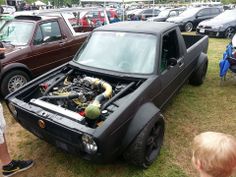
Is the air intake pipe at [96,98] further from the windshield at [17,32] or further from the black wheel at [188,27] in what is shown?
the black wheel at [188,27]

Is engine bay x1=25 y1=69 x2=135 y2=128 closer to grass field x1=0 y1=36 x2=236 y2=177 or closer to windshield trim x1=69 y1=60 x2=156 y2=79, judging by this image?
windshield trim x1=69 y1=60 x2=156 y2=79

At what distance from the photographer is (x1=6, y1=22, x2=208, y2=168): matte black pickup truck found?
2980 millimetres

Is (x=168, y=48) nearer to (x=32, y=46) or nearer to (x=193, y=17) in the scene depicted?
(x=32, y=46)

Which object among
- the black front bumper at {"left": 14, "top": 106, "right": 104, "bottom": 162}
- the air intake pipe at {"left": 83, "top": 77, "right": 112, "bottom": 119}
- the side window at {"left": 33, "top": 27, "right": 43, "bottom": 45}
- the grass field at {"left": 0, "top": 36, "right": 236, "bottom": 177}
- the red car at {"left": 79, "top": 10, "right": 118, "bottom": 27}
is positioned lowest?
the grass field at {"left": 0, "top": 36, "right": 236, "bottom": 177}

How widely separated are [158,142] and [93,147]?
1253 millimetres

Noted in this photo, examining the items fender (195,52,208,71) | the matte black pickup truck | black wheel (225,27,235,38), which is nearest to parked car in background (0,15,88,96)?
the matte black pickup truck

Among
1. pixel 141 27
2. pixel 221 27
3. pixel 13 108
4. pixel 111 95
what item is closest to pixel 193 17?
pixel 221 27

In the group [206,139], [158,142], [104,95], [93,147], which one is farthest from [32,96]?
[206,139]

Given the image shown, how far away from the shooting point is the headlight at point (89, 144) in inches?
111

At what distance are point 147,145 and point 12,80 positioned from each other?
366 centimetres

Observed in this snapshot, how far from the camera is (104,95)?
138 inches

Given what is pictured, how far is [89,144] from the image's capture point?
287cm

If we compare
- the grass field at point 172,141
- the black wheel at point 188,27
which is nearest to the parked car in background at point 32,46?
the grass field at point 172,141

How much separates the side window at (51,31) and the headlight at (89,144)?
417 centimetres
